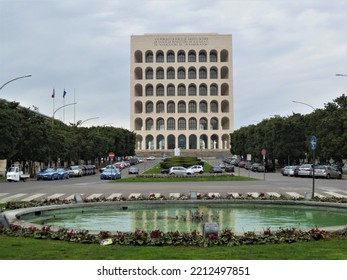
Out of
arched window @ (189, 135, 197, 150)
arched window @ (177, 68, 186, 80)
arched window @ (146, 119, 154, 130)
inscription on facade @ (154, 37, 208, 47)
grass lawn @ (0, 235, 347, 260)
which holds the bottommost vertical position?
grass lawn @ (0, 235, 347, 260)

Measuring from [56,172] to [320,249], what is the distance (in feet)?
165

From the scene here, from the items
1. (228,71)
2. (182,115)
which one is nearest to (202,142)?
(182,115)

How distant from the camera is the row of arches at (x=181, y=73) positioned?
155m

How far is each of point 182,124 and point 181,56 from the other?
2019 centimetres

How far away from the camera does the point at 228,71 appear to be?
155375mm

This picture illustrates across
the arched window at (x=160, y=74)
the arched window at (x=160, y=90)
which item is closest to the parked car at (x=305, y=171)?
the arched window at (x=160, y=90)

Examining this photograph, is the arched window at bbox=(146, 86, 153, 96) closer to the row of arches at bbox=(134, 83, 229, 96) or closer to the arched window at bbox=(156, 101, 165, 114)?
the row of arches at bbox=(134, 83, 229, 96)

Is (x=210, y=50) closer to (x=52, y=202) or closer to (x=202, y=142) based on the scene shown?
(x=202, y=142)

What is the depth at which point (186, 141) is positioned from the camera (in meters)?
155

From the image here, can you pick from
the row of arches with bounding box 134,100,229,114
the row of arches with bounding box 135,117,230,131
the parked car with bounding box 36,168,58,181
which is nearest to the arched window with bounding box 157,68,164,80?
the row of arches with bounding box 134,100,229,114

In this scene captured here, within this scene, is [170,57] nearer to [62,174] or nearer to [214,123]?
[214,123]

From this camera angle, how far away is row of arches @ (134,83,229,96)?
15438cm

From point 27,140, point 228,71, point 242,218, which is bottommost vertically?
point 242,218

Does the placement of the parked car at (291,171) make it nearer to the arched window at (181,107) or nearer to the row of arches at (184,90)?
the row of arches at (184,90)
